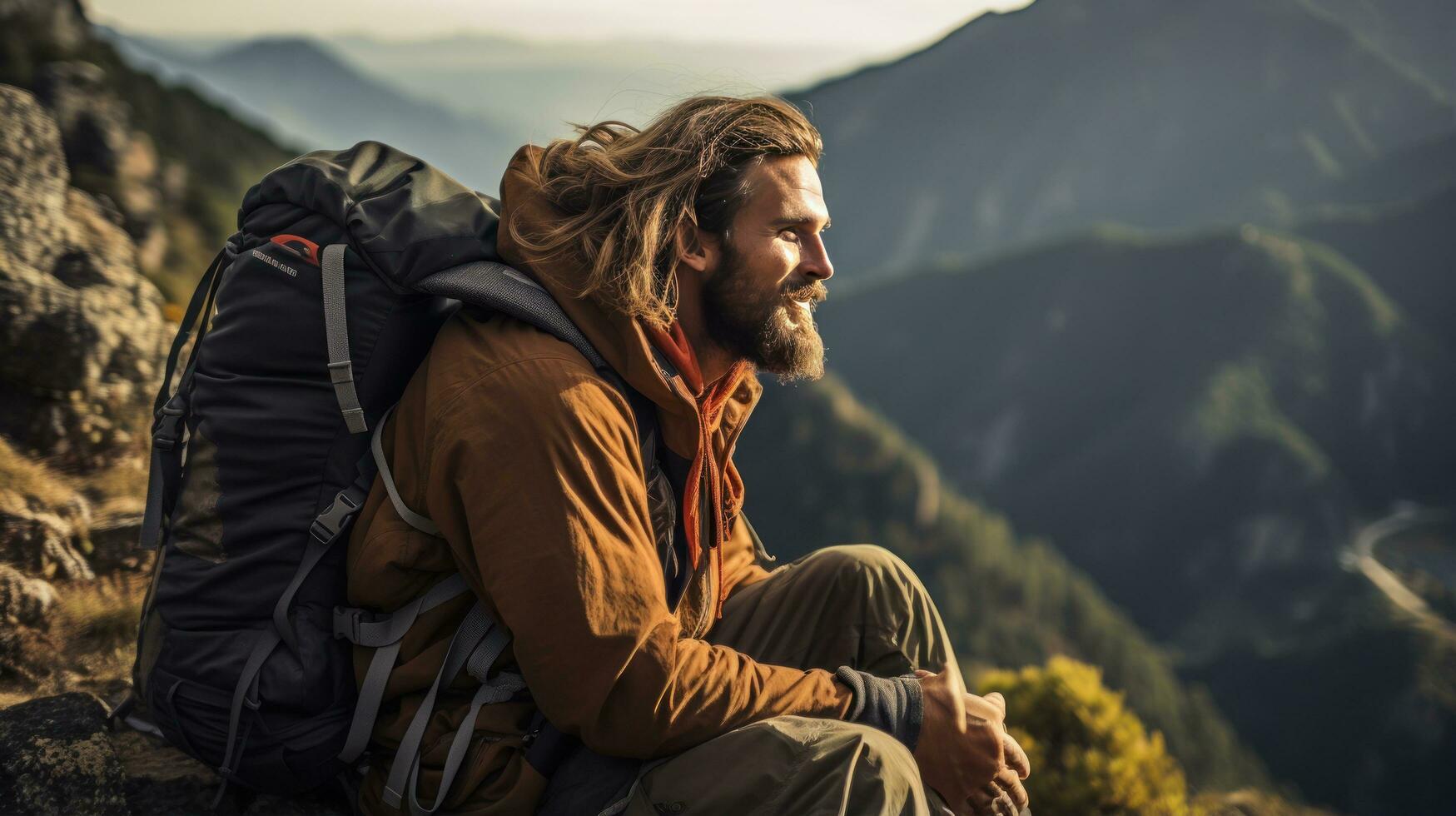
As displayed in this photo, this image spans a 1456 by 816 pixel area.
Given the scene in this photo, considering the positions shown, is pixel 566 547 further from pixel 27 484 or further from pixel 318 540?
pixel 27 484

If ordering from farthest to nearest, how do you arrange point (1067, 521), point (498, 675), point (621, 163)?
point (1067, 521) < point (621, 163) < point (498, 675)

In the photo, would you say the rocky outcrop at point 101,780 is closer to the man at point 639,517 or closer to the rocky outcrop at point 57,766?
the rocky outcrop at point 57,766

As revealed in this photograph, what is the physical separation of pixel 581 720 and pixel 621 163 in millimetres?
1688

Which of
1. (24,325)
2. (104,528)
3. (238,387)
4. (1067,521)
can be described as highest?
(238,387)

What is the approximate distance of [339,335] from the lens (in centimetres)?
256

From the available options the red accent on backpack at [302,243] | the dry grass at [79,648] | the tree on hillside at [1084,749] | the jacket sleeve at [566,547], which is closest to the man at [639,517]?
the jacket sleeve at [566,547]

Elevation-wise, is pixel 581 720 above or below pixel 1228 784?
above

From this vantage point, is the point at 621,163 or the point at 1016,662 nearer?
the point at 621,163

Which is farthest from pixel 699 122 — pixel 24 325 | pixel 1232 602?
pixel 1232 602

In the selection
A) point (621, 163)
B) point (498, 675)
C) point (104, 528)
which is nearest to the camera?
point (498, 675)

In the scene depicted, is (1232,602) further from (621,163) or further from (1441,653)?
(621,163)

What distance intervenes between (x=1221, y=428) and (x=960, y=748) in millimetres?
153275

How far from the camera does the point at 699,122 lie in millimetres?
3281

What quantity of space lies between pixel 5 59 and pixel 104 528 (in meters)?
11.6
